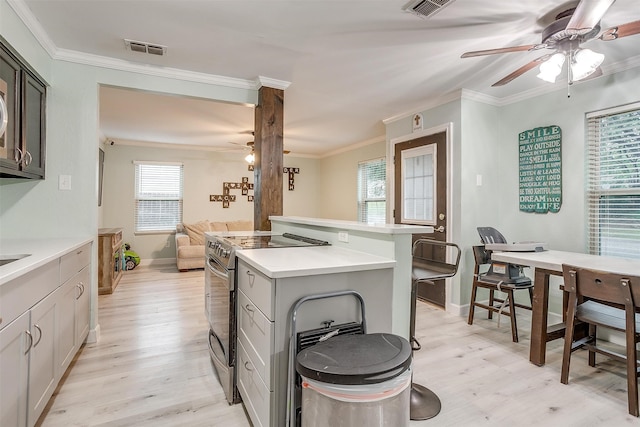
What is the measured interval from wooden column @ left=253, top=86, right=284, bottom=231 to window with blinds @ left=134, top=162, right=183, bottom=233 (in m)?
3.92

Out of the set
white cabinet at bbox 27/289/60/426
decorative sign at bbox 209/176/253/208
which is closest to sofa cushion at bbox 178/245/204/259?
decorative sign at bbox 209/176/253/208

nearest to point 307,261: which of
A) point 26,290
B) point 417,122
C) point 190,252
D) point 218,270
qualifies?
point 218,270

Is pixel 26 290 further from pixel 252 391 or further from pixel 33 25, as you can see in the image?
pixel 33 25

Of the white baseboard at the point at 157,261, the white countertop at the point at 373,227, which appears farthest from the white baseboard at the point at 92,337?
the white baseboard at the point at 157,261

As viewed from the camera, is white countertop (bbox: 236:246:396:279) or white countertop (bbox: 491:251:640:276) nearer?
white countertop (bbox: 236:246:396:279)

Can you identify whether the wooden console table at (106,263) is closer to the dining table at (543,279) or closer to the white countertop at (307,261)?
the white countertop at (307,261)

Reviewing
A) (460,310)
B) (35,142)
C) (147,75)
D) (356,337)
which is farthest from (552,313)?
(35,142)

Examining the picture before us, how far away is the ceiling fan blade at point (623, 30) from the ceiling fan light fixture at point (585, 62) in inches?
4.7

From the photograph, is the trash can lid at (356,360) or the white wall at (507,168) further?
the white wall at (507,168)

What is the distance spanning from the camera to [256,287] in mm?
1582

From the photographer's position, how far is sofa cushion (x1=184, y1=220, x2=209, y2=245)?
6031 millimetres

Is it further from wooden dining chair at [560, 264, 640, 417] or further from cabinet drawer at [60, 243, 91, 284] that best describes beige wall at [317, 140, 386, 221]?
cabinet drawer at [60, 243, 91, 284]

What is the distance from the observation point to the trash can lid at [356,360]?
1.12 meters

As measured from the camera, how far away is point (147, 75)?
9.66 feet
